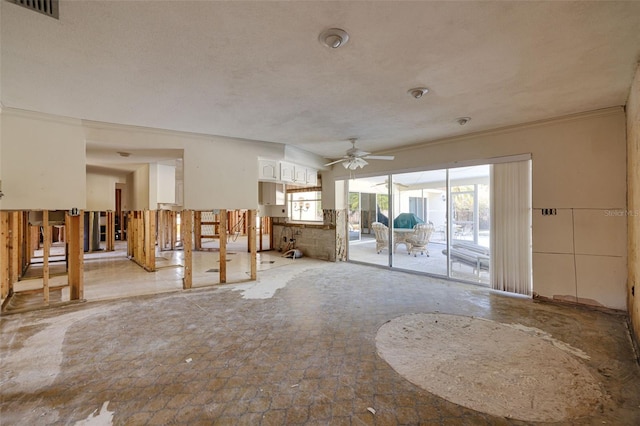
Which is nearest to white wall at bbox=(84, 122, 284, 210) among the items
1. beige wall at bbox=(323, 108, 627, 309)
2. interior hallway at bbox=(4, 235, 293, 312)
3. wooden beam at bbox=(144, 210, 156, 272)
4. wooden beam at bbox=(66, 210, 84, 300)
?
wooden beam at bbox=(66, 210, 84, 300)

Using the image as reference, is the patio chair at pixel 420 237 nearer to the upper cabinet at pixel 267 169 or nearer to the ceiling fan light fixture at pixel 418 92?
the upper cabinet at pixel 267 169

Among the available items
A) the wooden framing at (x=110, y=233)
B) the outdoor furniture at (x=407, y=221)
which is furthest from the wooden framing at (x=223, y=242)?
the wooden framing at (x=110, y=233)

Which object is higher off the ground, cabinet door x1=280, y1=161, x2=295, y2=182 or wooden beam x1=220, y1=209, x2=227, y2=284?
cabinet door x1=280, y1=161, x2=295, y2=182

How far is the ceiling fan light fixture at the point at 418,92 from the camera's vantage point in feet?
9.89

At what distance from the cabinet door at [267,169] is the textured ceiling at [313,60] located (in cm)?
155

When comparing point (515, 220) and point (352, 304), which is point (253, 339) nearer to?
point (352, 304)

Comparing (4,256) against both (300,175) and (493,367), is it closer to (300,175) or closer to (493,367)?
(300,175)

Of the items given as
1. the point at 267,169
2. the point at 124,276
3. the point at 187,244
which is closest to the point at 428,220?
the point at 267,169

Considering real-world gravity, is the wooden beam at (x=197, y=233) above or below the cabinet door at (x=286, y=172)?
below

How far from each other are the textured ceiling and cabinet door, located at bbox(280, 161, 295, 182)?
6.35 feet

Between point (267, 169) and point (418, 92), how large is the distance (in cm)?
337

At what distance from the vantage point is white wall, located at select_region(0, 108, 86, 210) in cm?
354

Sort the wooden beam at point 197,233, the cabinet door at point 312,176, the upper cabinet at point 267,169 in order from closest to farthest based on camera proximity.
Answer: the upper cabinet at point 267,169, the cabinet door at point 312,176, the wooden beam at point 197,233

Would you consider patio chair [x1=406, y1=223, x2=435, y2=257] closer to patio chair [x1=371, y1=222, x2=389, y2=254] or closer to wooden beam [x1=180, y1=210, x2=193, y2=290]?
patio chair [x1=371, y1=222, x2=389, y2=254]
